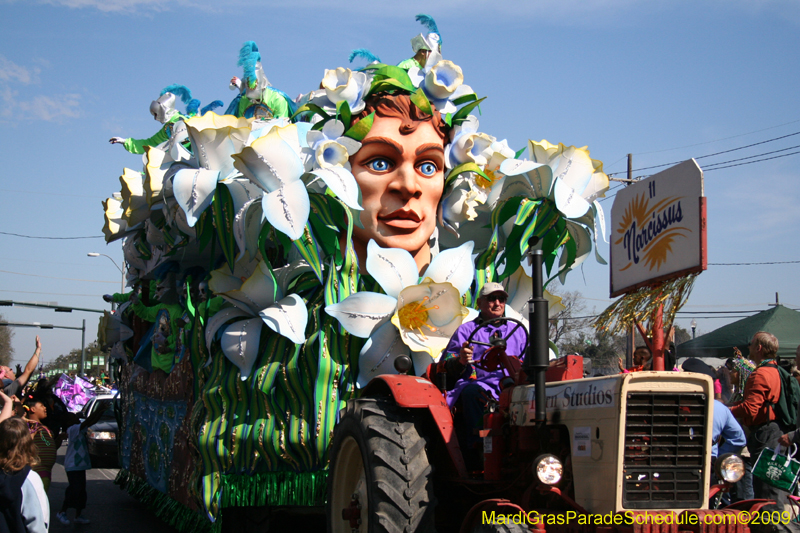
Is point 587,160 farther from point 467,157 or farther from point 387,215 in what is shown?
point 387,215

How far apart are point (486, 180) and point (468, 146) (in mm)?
433

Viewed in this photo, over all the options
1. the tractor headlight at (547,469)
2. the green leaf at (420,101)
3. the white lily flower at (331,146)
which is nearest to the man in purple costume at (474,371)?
the tractor headlight at (547,469)

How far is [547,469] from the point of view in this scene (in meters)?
3.68

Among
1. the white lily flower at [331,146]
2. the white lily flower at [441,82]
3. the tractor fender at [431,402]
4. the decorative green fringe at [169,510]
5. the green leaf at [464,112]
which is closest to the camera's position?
the tractor fender at [431,402]

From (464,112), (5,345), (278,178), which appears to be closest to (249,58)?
(464,112)

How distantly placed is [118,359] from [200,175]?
5.78m

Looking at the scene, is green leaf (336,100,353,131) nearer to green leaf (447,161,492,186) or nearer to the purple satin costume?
green leaf (447,161,492,186)

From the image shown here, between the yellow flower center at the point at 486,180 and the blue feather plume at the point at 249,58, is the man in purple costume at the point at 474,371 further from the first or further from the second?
the blue feather plume at the point at 249,58

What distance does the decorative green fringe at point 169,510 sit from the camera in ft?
21.4

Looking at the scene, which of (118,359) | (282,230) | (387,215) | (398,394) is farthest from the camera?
(118,359)

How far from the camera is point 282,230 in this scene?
19.3 ft

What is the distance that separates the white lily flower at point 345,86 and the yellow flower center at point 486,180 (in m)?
1.39

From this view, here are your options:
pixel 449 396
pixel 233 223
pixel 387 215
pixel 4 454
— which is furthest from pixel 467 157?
pixel 4 454

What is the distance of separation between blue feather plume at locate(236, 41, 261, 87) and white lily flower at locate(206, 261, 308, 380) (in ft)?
8.63
